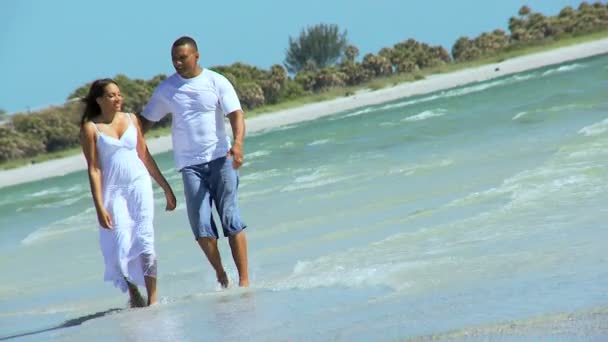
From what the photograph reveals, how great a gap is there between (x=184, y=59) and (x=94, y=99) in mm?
621

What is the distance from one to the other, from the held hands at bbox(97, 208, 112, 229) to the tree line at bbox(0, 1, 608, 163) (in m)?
48.6

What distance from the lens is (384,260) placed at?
8266mm

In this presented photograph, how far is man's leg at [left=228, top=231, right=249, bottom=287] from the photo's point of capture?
8.30 m

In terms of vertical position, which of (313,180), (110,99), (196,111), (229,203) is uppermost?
(110,99)

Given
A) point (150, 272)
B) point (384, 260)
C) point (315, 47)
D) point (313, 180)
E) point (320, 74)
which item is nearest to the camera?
point (150, 272)

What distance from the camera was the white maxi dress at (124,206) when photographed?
774 centimetres

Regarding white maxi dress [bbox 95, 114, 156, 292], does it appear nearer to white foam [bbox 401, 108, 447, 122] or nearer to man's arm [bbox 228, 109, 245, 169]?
man's arm [bbox 228, 109, 245, 169]

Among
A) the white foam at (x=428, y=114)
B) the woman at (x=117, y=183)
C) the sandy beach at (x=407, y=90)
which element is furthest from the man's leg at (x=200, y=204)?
the sandy beach at (x=407, y=90)

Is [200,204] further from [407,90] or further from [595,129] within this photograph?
[407,90]

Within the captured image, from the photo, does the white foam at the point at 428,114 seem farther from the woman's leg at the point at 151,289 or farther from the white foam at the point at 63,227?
the woman's leg at the point at 151,289

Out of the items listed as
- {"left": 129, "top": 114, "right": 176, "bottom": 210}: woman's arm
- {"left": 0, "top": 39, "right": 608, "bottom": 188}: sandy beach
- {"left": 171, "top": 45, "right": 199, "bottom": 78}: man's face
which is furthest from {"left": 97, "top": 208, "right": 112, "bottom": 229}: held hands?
{"left": 0, "top": 39, "right": 608, "bottom": 188}: sandy beach

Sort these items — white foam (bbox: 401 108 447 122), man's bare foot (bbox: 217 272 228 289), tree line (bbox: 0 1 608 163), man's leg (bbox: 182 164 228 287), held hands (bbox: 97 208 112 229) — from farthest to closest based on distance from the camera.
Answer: tree line (bbox: 0 1 608 163)
white foam (bbox: 401 108 447 122)
man's bare foot (bbox: 217 272 228 289)
man's leg (bbox: 182 164 228 287)
held hands (bbox: 97 208 112 229)

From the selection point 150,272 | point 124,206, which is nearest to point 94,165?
point 124,206

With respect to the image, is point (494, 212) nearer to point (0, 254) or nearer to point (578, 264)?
point (578, 264)
